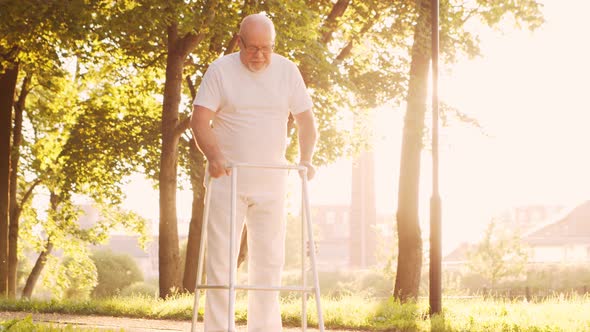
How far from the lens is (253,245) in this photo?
5.77 meters

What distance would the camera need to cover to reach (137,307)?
12.9 metres

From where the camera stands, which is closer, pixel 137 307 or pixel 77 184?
pixel 137 307

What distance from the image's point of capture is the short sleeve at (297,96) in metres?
5.66

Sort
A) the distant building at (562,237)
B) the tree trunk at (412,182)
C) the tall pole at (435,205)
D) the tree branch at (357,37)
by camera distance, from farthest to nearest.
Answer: the distant building at (562,237) < the tree branch at (357,37) < the tree trunk at (412,182) < the tall pole at (435,205)

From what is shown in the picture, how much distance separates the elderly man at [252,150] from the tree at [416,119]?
12332mm

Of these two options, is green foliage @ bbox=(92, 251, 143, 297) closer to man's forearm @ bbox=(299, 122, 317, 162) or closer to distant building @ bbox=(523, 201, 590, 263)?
distant building @ bbox=(523, 201, 590, 263)

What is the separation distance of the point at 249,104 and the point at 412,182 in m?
12.7

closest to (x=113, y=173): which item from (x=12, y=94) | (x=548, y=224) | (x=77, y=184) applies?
(x=77, y=184)

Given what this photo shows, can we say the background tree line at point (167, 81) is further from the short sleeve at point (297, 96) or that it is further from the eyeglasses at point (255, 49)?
the eyeglasses at point (255, 49)

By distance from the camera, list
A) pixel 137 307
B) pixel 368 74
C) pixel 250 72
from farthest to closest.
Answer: pixel 368 74
pixel 137 307
pixel 250 72

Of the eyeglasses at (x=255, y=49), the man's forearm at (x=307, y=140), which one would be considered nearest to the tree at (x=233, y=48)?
the man's forearm at (x=307, y=140)

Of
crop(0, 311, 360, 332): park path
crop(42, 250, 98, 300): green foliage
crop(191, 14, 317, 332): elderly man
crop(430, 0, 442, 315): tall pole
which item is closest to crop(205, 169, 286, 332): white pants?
crop(191, 14, 317, 332): elderly man

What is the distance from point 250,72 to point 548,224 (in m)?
76.4

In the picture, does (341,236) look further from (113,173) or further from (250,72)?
(250,72)
